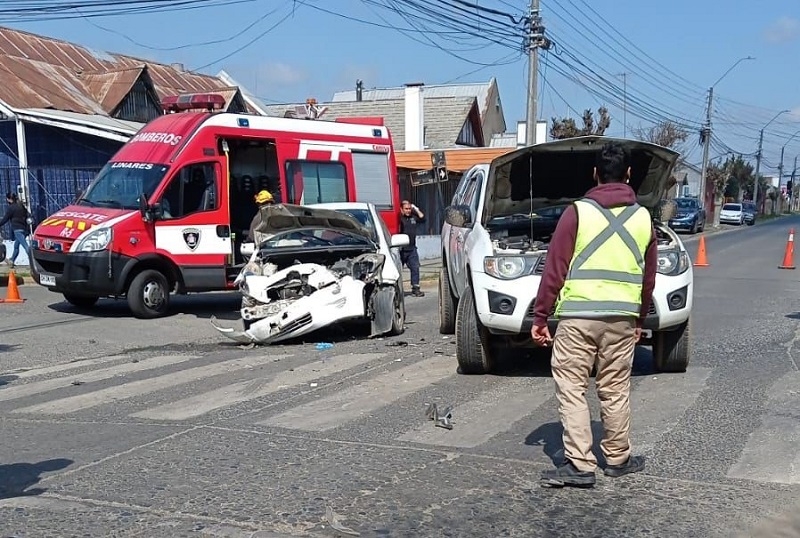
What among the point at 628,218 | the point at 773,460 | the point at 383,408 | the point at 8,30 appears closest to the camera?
the point at 628,218

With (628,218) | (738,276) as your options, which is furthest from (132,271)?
(738,276)

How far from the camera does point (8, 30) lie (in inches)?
1084

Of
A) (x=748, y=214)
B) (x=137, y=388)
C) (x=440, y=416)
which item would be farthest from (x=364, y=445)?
(x=748, y=214)

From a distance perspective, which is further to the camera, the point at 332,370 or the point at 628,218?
the point at 332,370

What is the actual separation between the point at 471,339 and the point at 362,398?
3.87 feet

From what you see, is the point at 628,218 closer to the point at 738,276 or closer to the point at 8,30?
the point at 738,276

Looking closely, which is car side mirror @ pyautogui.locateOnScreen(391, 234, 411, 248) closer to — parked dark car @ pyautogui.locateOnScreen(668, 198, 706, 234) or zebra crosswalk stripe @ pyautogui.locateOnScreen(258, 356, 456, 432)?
zebra crosswalk stripe @ pyautogui.locateOnScreen(258, 356, 456, 432)

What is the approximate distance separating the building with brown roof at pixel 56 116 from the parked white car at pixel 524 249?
13393mm

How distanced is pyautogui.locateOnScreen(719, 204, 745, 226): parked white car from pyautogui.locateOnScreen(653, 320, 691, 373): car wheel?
53.6m

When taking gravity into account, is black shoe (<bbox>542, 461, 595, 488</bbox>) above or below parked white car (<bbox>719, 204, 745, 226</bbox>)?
above

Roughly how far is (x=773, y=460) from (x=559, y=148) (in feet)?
12.6

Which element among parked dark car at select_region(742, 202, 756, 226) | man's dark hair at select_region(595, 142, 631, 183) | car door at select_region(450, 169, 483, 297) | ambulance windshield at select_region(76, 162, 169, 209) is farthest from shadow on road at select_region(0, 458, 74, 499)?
parked dark car at select_region(742, 202, 756, 226)

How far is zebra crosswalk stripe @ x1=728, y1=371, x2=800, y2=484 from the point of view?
4.95m

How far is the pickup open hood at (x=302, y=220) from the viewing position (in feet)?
37.1
